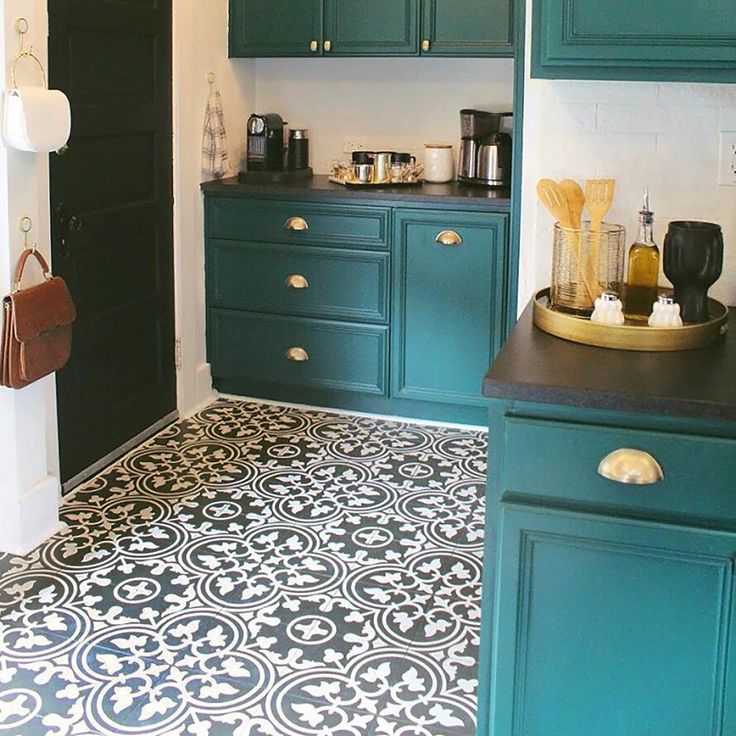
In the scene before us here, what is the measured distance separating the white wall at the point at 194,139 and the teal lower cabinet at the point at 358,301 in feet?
0.24

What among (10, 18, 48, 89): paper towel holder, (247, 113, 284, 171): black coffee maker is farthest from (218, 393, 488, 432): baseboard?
(10, 18, 48, 89): paper towel holder

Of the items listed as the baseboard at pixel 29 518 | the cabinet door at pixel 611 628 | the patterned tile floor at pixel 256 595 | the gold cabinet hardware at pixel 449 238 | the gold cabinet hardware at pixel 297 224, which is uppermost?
the gold cabinet hardware at pixel 297 224

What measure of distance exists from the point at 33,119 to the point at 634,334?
5.74 feet

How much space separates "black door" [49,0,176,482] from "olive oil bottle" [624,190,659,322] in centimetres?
193

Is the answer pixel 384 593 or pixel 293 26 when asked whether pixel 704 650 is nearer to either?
pixel 384 593

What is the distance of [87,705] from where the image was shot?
247 centimetres

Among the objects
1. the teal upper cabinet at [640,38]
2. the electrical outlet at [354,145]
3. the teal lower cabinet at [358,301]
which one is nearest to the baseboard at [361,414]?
the teal lower cabinet at [358,301]

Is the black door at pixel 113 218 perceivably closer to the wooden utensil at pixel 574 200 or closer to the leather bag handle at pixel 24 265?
the leather bag handle at pixel 24 265

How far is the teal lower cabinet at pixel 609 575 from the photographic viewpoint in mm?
1773

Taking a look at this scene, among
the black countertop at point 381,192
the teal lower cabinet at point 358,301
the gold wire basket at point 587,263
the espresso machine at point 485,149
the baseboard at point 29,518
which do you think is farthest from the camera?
the espresso machine at point 485,149

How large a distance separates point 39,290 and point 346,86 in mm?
2054

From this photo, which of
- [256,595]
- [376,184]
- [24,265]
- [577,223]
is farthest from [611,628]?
[376,184]

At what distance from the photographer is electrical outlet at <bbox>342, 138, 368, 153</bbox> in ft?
15.3

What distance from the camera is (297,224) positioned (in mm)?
4281
